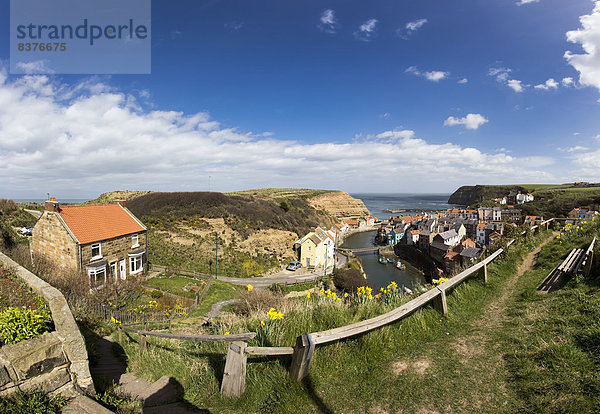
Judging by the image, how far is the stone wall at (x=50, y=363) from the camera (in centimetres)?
337

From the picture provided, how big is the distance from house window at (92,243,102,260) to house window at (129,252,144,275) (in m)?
3.03

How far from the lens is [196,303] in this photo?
66.0ft

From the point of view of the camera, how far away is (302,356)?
3.51 meters

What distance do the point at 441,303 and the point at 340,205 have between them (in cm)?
12487

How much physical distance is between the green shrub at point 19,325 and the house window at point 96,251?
751 inches

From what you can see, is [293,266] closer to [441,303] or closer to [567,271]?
[567,271]

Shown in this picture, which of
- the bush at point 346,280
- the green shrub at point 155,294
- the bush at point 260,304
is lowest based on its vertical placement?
the bush at point 346,280

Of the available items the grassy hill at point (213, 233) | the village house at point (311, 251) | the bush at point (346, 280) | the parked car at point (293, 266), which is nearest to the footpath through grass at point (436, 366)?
the bush at point (346, 280)

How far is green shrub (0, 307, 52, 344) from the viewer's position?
371 cm

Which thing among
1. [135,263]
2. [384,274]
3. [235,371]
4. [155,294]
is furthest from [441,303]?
[384,274]

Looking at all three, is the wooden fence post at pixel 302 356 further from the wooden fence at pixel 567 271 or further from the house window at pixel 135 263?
the house window at pixel 135 263

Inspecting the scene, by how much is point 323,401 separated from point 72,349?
147 inches

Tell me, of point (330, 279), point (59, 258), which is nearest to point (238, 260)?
point (330, 279)

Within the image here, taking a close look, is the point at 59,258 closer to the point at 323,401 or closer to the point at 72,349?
the point at 72,349
